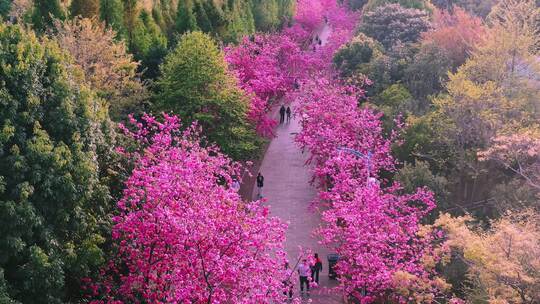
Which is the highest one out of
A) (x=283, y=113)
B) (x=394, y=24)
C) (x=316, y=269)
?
(x=394, y=24)

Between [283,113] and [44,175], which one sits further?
[283,113]

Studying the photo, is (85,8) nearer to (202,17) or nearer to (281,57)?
(202,17)

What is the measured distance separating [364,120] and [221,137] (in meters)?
6.55

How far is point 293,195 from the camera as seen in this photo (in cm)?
2783

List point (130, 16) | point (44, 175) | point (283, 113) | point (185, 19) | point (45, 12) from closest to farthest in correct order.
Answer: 1. point (44, 175)
2. point (45, 12)
3. point (130, 16)
4. point (185, 19)
5. point (283, 113)

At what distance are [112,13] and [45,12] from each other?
362 cm

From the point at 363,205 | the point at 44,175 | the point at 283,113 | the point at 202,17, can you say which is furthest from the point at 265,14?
the point at 44,175

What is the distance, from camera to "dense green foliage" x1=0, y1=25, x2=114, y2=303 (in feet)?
40.5

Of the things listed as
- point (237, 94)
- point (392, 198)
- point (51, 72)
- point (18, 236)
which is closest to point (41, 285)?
point (18, 236)

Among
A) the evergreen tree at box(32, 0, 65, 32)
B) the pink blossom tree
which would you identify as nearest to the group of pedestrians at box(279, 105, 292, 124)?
the evergreen tree at box(32, 0, 65, 32)

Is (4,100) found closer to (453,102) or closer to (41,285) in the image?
(41,285)

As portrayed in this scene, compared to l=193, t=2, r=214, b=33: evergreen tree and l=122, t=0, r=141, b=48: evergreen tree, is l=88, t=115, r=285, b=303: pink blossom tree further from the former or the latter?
l=193, t=2, r=214, b=33: evergreen tree

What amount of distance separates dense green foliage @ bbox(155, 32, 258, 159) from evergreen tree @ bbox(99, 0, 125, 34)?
4191 mm

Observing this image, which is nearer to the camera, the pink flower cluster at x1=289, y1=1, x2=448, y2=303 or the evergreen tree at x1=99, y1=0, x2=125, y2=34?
the pink flower cluster at x1=289, y1=1, x2=448, y2=303
